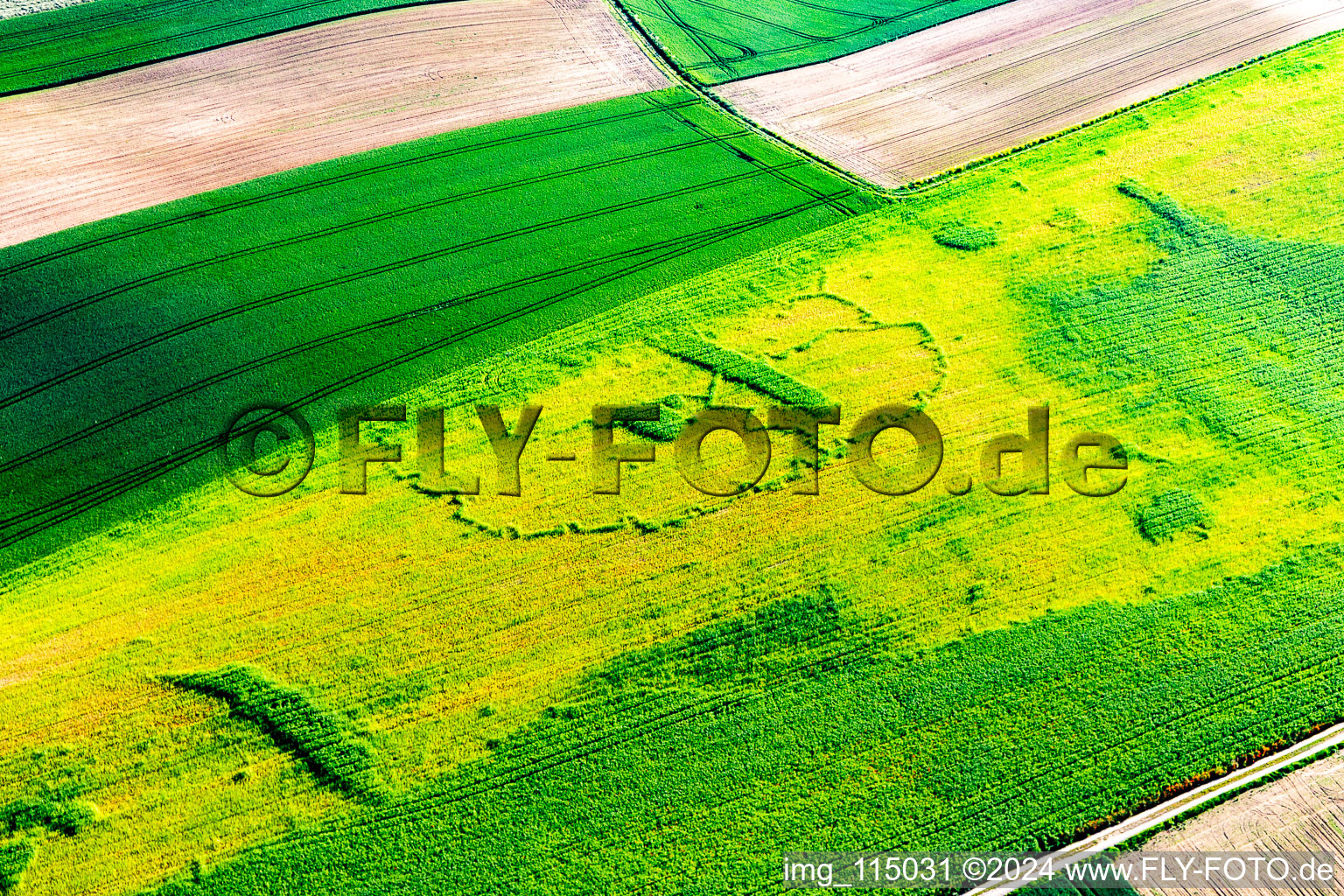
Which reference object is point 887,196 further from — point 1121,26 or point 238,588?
point 238,588

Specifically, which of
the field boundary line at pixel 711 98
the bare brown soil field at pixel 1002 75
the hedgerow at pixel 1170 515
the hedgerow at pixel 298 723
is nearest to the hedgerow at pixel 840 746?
the hedgerow at pixel 298 723

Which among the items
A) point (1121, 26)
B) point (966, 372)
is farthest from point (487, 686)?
point (1121, 26)

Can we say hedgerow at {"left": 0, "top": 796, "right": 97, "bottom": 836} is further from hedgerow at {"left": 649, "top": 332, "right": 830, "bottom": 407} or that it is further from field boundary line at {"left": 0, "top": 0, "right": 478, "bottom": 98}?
Result: field boundary line at {"left": 0, "top": 0, "right": 478, "bottom": 98}

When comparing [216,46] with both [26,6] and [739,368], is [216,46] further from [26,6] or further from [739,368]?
[739,368]

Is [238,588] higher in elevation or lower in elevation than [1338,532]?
higher

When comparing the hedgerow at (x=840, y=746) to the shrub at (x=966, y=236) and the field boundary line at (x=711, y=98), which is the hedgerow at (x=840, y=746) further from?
the field boundary line at (x=711, y=98)
